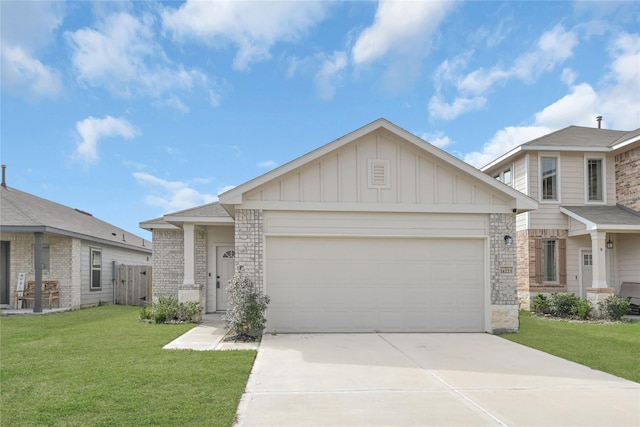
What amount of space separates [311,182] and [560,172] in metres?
9.97

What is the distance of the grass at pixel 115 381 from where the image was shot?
14.9ft

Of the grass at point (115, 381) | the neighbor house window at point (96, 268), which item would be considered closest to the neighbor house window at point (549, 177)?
the grass at point (115, 381)

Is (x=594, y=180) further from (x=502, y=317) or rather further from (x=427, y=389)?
(x=427, y=389)

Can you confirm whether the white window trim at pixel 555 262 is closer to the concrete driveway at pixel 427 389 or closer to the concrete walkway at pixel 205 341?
the concrete driveway at pixel 427 389

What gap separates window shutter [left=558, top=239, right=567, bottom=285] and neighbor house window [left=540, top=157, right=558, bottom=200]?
157 cm

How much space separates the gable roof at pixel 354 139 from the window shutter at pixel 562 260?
580 cm

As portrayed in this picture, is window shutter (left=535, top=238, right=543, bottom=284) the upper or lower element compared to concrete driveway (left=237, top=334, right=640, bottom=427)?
upper

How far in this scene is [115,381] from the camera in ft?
18.9

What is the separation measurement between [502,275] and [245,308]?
585cm

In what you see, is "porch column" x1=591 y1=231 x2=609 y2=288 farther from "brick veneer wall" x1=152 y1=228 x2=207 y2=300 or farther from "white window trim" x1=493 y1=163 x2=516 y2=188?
"brick veneer wall" x1=152 y1=228 x2=207 y2=300

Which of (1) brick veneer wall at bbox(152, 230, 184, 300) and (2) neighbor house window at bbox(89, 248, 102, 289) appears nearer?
(1) brick veneer wall at bbox(152, 230, 184, 300)

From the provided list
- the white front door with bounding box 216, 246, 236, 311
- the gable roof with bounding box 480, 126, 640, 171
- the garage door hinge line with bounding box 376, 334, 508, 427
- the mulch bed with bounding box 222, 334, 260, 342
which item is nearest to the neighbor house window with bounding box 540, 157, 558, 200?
the gable roof with bounding box 480, 126, 640, 171

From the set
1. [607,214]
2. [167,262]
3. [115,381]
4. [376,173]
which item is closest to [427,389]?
[115,381]

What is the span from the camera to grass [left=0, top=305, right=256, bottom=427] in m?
4.55
